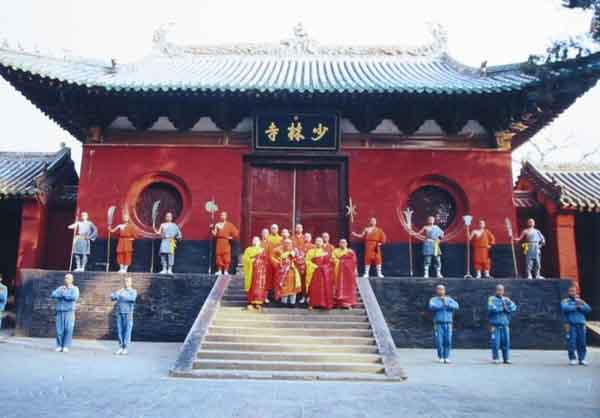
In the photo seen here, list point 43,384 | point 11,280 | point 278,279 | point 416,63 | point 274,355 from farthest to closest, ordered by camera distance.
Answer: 1. point 416,63
2. point 11,280
3. point 278,279
4. point 274,355
5. point 43,384

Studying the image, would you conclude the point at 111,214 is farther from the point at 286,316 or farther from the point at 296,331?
the point at 296,331

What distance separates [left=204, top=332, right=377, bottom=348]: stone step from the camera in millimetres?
7188

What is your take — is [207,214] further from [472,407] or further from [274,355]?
[472,407]

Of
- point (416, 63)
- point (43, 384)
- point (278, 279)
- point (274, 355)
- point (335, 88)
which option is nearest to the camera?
point (43, 384)

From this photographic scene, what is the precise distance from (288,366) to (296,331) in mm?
1059

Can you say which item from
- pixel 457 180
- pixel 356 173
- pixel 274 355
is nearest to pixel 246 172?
pixel 356 173

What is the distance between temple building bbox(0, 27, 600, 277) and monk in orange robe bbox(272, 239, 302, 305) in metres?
2.87

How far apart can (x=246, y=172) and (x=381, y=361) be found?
6343 mm

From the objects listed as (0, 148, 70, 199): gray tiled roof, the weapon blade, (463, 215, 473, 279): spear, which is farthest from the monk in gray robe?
(463, 215, 473, 279): spear

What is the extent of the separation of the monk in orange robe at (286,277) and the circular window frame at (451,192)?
4.00m

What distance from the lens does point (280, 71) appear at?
13.7m

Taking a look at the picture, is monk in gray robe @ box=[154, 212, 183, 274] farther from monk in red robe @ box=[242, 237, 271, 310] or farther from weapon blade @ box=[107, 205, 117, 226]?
monk in red robe @ box=[242, 237, 271, 310]

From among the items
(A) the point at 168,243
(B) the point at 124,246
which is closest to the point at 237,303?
(A) the point at 168,243

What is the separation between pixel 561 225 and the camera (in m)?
11.9
